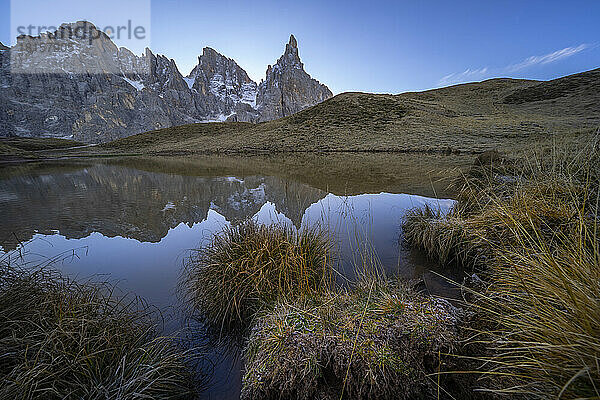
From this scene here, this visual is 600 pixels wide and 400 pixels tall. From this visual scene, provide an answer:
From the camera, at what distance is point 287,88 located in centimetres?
16250

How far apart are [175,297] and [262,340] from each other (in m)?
2.03

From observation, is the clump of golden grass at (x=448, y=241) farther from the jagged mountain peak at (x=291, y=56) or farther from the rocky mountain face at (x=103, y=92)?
the jagged mountain peak at (x=291, y=56)

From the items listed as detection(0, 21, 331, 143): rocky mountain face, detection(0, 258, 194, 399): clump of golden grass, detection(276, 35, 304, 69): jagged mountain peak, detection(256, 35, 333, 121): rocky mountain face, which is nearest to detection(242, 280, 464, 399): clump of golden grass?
detection(0, 258, 194, 399): clump of golden grass

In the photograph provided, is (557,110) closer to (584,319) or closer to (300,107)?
(584,319)

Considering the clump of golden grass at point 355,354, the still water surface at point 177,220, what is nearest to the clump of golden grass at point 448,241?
the still water surface at point 177,220

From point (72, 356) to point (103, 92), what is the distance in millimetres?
212331

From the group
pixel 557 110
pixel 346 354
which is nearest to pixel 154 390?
pixel 346 354

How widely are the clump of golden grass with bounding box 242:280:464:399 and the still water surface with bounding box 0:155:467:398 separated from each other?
0.61 meters

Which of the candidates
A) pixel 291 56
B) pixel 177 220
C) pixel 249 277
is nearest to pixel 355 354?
pixel 249 277

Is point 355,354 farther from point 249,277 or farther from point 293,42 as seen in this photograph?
point 293,42

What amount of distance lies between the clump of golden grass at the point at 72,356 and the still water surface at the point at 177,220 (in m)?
0.60

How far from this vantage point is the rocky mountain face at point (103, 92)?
143875 mm

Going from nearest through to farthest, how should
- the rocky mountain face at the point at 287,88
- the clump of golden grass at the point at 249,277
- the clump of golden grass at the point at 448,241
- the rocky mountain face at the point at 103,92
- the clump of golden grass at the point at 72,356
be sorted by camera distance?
the clump of golden grass at the point at 72,356 < the clump of golden grass at the point at 249,277 < the clump of golden grass at the point at 448,241 < the rocky mountain face at the point at 103,92 < the rocky mountain face at the point at 287,88

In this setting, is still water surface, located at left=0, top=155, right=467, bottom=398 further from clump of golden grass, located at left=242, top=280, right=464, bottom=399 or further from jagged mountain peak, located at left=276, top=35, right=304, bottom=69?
jagged mountain peak, located at left=276, top=35, right=304, bottom=69
